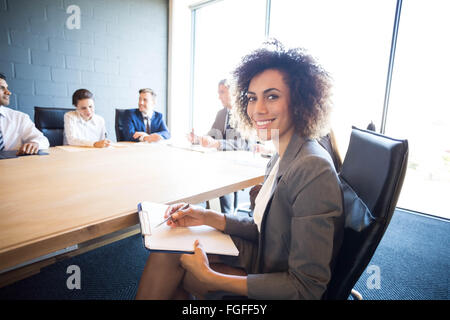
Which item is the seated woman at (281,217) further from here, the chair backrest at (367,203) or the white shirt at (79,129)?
the white shirt at (79,129)

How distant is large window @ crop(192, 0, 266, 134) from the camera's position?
404cm

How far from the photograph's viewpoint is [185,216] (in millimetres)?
921

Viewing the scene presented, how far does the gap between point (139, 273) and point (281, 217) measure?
53.0 inches

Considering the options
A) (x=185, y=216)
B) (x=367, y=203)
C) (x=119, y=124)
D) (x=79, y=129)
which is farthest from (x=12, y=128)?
(x=367, y=203)

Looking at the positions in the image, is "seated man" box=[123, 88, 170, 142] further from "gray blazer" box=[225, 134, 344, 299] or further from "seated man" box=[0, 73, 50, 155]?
"gray blazer" box=[225, 134, 344, 299]

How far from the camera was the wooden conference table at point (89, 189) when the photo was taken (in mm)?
708

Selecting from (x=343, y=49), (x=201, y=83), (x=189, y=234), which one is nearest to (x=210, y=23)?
(x=201, y=83)

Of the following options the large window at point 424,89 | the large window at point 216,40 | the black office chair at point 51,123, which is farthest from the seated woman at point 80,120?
the large window at point 424,89

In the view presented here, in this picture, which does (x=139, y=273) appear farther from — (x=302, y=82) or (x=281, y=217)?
(x=302, y=82)

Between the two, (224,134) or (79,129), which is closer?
(79,129)
